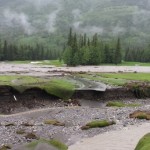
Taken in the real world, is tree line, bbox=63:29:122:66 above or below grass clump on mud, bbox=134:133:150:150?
below

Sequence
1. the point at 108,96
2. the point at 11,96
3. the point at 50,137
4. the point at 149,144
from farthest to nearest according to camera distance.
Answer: the point at 108,96, the point at 11,96, the point at 50,137, the point at 149,144

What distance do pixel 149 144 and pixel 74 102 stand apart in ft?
134

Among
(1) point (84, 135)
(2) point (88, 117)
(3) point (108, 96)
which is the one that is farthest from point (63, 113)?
(3) point (108, 96)

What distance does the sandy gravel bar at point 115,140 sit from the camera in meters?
35.8

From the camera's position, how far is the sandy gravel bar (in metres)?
35.8

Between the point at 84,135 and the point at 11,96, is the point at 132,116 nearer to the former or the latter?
the point at 84,135

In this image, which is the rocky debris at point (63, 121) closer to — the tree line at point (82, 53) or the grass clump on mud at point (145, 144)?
the grass clump on mud at point (145, 144)

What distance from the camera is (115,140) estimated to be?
38375mm

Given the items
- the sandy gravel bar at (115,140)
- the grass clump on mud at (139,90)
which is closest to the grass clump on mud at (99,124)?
the sandy gravel bar at (115,140)

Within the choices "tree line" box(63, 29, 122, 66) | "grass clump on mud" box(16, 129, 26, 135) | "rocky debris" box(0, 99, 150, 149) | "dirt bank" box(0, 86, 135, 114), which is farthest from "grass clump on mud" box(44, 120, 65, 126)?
"tree line" box(63, 29, 122, 66)

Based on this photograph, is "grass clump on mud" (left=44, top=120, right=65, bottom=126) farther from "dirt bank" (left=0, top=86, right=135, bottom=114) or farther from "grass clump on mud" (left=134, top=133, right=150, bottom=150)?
"dirt bank" (left=0, top=86, right=135, bottom=114)

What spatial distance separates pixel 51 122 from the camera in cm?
4719

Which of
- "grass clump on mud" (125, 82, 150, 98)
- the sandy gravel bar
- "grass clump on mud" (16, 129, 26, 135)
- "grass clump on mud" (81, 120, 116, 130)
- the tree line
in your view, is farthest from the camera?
the tree line

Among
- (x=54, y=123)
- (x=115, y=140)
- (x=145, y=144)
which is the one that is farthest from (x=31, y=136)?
(x=145, y=144)
